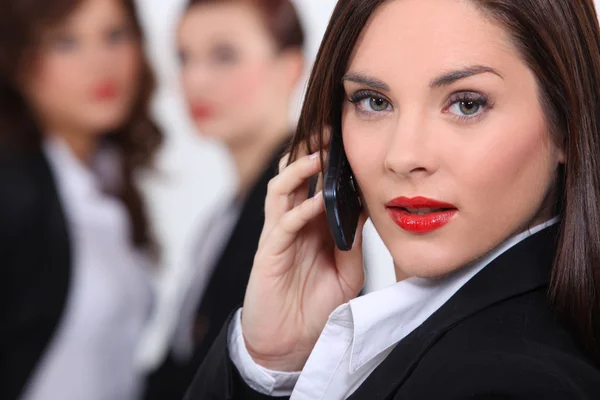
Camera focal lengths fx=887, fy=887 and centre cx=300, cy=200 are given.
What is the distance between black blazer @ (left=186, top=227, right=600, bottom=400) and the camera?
872 millimetres

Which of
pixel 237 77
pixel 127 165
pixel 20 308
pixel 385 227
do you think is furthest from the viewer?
pixel 127 165

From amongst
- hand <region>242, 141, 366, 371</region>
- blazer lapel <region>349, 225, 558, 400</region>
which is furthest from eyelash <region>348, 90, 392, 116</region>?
blazer lapel <region>349, 225, 558, 400</region>

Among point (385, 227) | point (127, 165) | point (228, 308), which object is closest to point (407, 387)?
point (385, 227)

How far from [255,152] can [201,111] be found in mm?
273

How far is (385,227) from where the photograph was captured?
1.09 metres

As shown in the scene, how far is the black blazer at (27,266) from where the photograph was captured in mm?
2477

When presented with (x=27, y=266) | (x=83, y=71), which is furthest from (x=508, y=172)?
(x=83, y=71)

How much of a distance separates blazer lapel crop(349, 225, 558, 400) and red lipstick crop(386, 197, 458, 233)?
80 millimetres

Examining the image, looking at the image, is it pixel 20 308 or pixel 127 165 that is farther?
pixel 127 165

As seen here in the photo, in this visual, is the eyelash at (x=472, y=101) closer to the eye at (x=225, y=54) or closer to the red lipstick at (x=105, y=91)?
the eye at (x=225, y=54)

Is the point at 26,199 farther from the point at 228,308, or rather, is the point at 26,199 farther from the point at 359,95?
the point at 359,95

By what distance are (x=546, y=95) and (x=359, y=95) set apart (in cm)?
22

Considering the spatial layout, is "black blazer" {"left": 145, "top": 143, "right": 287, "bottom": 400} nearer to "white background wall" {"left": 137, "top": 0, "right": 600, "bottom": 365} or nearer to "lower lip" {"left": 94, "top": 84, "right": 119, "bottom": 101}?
"white background wall" {"left": 137, "top": 0, "right": 600, "bottom": 365}

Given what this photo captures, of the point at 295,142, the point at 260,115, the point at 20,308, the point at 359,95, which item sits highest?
the point at 359,95
